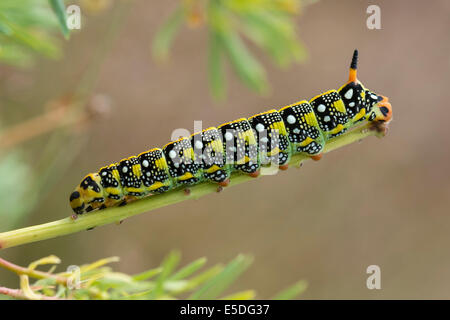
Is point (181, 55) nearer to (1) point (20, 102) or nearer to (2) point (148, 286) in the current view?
(1) point (20, 102)

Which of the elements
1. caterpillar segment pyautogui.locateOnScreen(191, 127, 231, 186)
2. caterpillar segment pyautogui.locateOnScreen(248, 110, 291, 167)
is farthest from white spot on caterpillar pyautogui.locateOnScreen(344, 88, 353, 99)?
caterpillar segment pyautogui.locateOnScreen(191, 127, 231, 186)

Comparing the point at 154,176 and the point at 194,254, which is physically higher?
the point at 194,254

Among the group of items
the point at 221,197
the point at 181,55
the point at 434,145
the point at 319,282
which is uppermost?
the point at 181,55

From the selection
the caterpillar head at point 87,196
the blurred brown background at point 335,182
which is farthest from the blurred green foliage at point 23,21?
the blurred brown background at point 335,182

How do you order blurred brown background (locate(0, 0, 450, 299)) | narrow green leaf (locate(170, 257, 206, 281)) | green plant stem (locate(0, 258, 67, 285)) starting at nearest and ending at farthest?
green plant stem (locate(0, 258, 67, 285))
narrow green leaf (locate(170, 257, 206, 281))
blurred brown background (locate(0, 0, 450, 299))

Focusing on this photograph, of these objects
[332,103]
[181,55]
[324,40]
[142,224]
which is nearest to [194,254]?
[142,224]

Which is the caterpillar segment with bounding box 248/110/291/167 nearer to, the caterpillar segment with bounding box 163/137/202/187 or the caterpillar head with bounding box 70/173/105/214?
the caterpillar segment with bounding box 163/137/202/187
